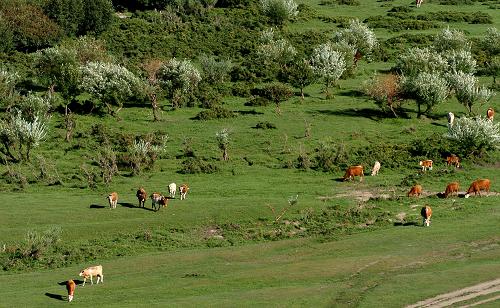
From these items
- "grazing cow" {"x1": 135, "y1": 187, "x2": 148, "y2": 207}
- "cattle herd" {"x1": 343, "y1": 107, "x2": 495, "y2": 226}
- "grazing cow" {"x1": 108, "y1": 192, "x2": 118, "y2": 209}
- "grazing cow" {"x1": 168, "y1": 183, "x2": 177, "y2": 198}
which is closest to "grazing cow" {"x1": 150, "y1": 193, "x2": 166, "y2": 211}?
"grazing cow" {"x1": 135, "y1": 187, "x2": 148, "y2": 207}

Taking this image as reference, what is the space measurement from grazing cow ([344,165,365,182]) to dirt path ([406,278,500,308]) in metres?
20.3

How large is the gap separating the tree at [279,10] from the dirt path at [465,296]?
72.2m

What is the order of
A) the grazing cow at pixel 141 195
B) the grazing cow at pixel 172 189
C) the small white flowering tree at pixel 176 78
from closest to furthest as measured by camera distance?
the grazing cow at pixel 141 195, the grazing cow at pixel 172 189, the small white flowering tree at pixel 176 78

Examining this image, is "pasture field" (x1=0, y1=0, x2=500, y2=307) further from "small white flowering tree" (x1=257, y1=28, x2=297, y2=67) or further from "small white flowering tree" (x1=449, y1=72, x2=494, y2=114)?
"small white flowering tree" (x1=257, y1=28, x2=297, y2=67)

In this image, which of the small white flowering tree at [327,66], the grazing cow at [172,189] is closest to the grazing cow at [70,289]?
the grazing cow at [172,189]

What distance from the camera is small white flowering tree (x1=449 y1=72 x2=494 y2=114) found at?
72.4 m

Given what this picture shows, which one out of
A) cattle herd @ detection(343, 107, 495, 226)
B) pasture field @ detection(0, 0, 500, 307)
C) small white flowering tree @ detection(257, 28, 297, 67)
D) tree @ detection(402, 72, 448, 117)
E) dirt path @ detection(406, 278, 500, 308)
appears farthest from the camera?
small white flowering tree @ detection(257, 28, 297, 67)

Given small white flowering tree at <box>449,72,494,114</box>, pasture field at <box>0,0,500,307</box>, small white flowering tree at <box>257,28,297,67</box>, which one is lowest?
pasture field at <box>0,0,500,307</box>

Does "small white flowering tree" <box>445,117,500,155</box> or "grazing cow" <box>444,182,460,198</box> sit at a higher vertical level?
"small white flowering tree" <box>445,117,500,155</box>

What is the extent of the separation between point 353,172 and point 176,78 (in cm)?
2642

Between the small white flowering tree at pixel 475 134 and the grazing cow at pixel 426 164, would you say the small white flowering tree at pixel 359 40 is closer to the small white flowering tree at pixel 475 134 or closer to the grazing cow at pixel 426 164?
the small white flowering tree at pixel 475 134

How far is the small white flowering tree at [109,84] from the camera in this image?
241 feet

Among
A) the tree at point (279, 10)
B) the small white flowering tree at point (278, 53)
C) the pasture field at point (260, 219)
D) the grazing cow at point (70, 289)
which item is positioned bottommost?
the pasture field at point (260, 219)

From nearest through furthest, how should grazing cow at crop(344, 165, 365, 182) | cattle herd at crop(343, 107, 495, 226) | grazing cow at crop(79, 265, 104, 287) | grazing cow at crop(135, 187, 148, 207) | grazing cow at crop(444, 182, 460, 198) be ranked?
grazing cow at crop(79, 265, 104, 287), cattle herd at crop(343, 107, 495, 226), grazing cow at crop(135, 187, 148, 207), grazing cow at crop(444, 182, 460, 198), grazing cow at crop(344, 165, 365, 182)
